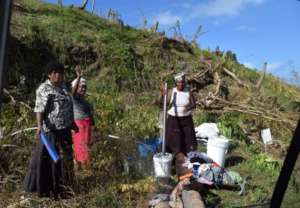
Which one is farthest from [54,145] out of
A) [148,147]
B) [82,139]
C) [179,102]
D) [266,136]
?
[266,136]

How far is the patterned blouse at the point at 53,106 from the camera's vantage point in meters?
5.55

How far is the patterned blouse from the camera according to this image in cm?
555

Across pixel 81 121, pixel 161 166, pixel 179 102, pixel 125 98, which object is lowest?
pixel 161 166

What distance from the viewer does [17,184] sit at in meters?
5.91

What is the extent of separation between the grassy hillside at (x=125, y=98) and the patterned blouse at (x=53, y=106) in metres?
0.72

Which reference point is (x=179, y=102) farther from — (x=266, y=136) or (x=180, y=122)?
(x=266, y=136)

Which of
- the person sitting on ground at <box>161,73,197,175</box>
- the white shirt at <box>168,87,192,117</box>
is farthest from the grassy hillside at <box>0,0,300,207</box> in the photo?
the white shirt at <box>168,87,192,117</box>

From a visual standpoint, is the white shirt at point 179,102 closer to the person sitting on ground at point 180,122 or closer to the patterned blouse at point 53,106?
the person sitting on ground at point 180,122

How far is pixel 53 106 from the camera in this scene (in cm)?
563

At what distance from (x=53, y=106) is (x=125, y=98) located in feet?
21.8

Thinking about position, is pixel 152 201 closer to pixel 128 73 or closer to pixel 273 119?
pixel 273 119

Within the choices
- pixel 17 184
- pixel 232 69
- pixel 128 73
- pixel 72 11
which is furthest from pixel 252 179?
pixel 72 11

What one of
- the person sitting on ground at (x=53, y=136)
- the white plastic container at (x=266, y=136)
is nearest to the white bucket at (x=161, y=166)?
the person sitting on ground at (x=53, y=136)

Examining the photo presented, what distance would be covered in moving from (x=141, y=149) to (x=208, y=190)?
105 cm
